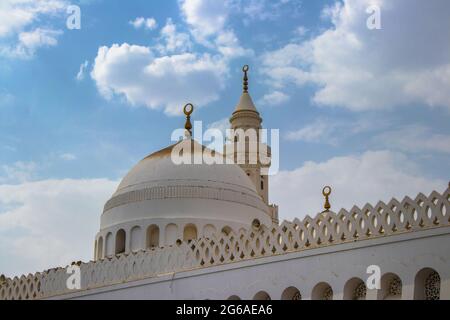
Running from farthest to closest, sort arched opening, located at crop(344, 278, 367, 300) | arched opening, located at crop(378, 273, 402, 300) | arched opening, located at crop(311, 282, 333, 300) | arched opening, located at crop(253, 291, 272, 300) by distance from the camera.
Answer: arched opening, located at crop(253, 291, 272, 300), arched opening, located at crop(311, 282, 333, 300), arched opening, located at crop(344, 278, 367, 300), arched opening, located at crop(378, 273, 402, 300)

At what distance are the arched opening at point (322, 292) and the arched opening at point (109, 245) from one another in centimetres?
1191

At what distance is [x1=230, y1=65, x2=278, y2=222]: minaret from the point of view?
4194 centimetres

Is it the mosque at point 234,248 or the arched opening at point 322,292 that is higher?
the mosque at point 234,248

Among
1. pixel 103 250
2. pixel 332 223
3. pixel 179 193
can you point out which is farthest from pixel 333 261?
pixel 103 250

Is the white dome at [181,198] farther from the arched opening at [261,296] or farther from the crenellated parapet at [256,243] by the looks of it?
the arched opening at [261,296]

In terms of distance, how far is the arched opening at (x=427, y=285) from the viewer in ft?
57.6

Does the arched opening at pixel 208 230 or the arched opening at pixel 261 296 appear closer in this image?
the arched opening at pixel 261 296

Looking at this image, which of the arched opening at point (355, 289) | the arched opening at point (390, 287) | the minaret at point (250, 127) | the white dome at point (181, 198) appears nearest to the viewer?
the arched opening at point (390, 287)

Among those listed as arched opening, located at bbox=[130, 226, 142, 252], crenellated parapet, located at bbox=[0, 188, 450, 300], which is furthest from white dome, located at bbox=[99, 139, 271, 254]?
crenellated parapet, located at bbox=[0, 188, 450, 300]

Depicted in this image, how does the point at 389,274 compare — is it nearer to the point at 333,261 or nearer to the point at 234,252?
the point at 333,261

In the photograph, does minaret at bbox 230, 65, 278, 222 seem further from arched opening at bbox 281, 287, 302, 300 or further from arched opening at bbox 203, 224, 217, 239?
arched opening at bbox 281, 287, 302, 300

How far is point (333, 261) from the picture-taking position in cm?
1933

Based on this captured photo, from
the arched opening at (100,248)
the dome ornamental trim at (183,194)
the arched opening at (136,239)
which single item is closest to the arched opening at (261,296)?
the dome ornamental trim at (183,194)

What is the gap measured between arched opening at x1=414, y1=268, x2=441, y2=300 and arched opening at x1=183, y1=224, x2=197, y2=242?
12337 millimetres
